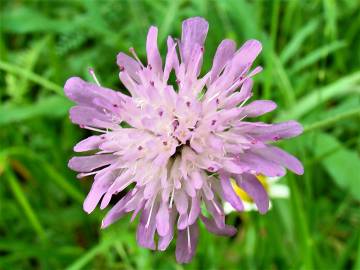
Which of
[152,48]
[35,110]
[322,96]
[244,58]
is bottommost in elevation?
[322,96]

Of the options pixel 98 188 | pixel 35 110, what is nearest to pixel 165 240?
pixel 98 188

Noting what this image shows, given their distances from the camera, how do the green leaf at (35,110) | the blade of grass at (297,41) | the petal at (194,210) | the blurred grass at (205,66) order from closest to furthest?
the petal at (194,210)
the blurred grass at (205,66)
the green leaf at (35,110)
the blade of grass at (297,41)

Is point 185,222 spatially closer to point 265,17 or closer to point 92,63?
point 92,63

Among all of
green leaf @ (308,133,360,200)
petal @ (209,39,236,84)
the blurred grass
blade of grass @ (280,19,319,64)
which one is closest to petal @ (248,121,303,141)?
petal @ (209,39,236,84)

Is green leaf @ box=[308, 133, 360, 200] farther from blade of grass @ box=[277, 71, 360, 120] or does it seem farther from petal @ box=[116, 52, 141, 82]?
petal @ box=[116, 52, 141, 82]

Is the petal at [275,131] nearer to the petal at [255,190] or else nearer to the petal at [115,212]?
the petal at [255,190]

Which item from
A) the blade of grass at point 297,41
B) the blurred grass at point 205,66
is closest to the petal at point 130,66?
the blurred grass at point 205,66

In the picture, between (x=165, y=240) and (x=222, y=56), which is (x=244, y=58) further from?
(x=165, y=240)

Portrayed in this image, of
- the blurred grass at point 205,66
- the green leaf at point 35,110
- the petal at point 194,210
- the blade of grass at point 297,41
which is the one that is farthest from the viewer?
the blade of grass at point 297,41

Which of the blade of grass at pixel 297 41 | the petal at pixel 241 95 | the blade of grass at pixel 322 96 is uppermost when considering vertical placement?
the petal at pixel 241 95
